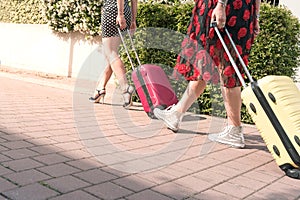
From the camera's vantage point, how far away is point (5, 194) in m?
2.04

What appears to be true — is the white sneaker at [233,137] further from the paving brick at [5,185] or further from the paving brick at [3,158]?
the paving brick at [5,185]

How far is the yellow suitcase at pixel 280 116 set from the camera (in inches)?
104

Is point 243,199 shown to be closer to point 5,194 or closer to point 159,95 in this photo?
point 5,194

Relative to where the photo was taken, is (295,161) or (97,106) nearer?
(295,161)

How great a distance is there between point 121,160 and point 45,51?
21.7 ft

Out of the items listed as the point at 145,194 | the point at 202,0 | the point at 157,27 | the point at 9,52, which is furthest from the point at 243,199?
the point at 9,52

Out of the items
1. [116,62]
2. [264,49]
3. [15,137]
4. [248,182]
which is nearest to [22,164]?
[15,137]

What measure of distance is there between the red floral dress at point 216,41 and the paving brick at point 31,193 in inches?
72.8

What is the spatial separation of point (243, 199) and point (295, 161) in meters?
0.59

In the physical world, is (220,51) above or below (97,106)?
above

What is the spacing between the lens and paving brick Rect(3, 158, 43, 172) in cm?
245

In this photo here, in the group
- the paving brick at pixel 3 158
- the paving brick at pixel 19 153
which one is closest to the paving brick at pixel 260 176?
the paving brick at pixel 19 153

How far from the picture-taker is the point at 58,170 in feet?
8.11

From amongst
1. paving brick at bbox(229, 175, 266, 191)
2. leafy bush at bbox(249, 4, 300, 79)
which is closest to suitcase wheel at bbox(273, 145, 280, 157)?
paving brick at bbox(229, 175, 266, 191)
